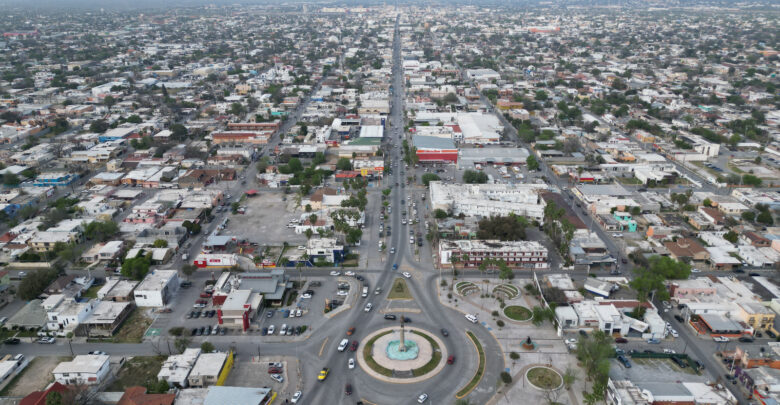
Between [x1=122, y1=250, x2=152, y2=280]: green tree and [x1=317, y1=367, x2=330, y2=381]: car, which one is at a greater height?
[x1=122, y1=250, x2=152, y2=280]: green tree

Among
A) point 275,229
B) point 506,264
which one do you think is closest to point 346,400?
point 506,264

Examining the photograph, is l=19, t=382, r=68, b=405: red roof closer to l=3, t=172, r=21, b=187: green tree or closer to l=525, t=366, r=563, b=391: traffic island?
l=525, t=366, r=563, b=391: traffic island

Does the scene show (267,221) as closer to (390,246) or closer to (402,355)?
(390,246)

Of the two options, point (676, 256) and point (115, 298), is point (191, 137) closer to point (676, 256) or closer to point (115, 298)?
point (115, 298)

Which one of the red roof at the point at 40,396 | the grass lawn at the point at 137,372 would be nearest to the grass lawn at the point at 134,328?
the grass lawn at the point at 137,372

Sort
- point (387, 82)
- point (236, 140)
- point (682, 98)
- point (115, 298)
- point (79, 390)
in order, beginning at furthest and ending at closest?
1. point (387, 82)
2. point (682, 98)
3. point (236, 140)
4. point (115, 298)
5. point (79, 390)

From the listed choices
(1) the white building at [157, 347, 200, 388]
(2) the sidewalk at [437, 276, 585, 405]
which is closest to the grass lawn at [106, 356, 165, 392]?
(1) the white building at [157, 347, 200, 388]
